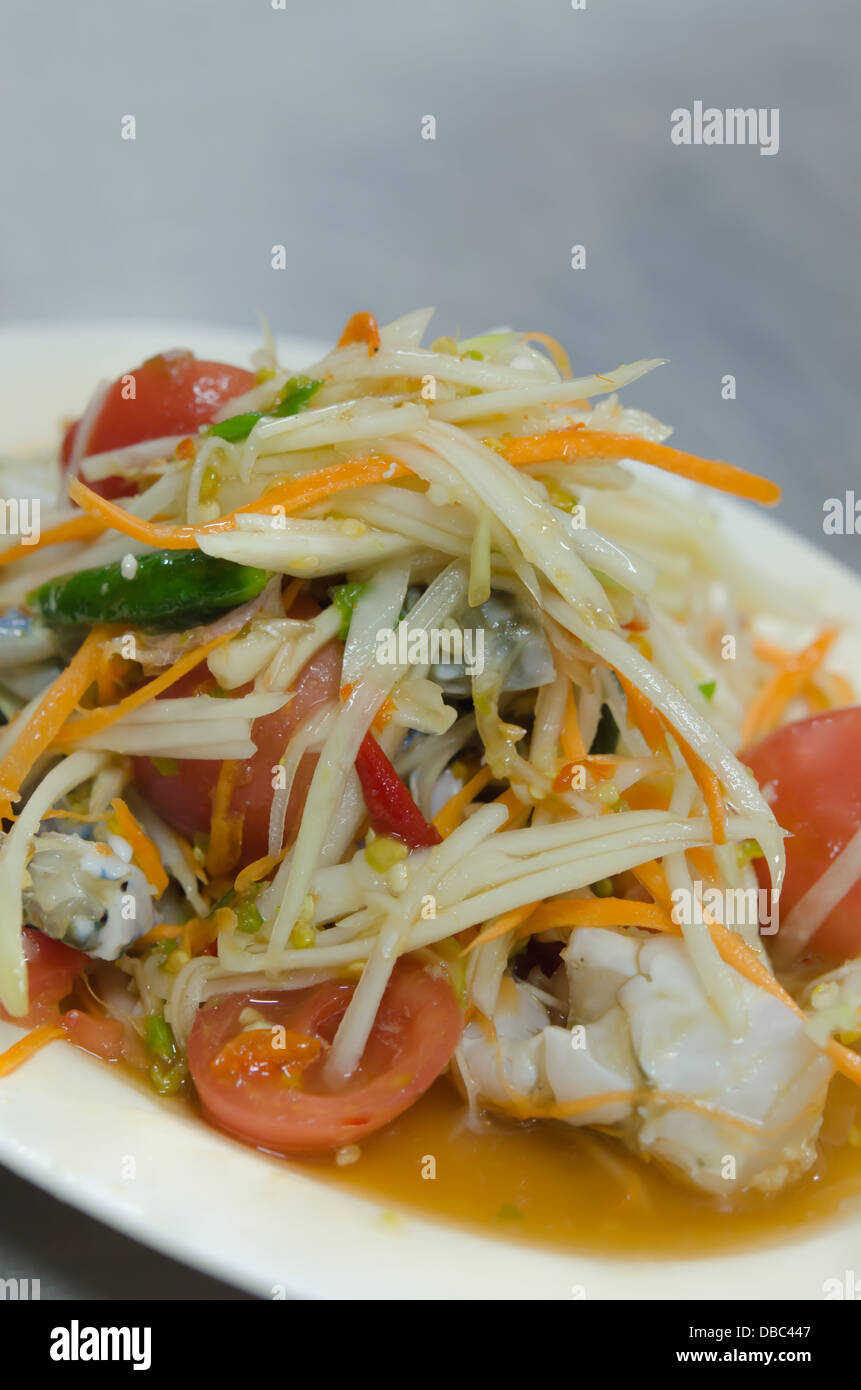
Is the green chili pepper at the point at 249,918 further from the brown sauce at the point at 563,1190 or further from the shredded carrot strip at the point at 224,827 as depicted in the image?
the brown sauce at the point at 563,1190

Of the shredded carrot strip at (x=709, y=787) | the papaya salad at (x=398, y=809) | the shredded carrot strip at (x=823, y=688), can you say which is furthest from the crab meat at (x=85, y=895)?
the shredded carrot strip at (x=823, y=688)

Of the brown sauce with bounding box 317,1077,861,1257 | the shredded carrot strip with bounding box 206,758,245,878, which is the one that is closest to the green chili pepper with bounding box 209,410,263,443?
the shredded carrot strip with bounding box 206,758,245,878

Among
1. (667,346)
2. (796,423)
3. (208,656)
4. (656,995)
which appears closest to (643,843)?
(656,995)

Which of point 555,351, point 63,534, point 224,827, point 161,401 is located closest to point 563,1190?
point 224,827

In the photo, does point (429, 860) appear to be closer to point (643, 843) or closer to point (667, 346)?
point (643, 843)

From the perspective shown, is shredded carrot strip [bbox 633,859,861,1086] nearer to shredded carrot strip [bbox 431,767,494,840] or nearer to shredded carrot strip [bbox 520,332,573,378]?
shredded carrot strip [bbox 431,767,494,840]
